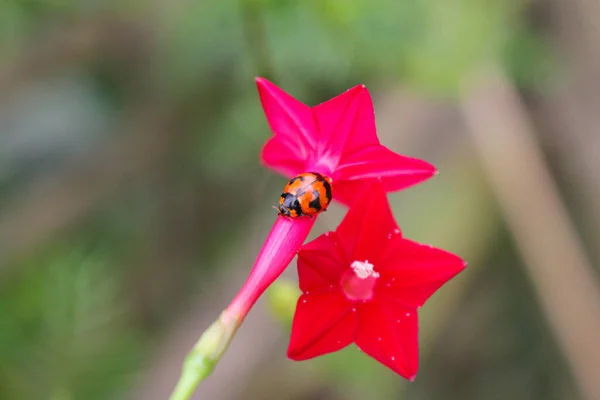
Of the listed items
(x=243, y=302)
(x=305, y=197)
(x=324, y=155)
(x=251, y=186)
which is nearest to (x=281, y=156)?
(x=324, y=155)

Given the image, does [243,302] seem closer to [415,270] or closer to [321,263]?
[321,263]

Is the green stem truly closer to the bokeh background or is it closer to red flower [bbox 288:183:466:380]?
red flower [bbox 288:183:466:380]

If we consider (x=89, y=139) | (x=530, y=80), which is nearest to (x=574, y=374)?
(x=530, y=80)

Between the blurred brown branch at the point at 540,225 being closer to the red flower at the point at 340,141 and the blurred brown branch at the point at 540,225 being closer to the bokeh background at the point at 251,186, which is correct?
the bokeh background at the point at 251,186

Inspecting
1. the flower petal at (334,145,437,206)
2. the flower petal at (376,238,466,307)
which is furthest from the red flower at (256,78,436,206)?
the flower petal at (376,238,466,307)

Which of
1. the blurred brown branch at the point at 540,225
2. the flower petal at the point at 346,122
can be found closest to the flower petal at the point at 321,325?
the flower petal at the point at 346,122

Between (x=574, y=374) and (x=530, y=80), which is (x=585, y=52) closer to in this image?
(x=530, y=80)

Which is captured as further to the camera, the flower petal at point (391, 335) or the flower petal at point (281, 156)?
the flower petal at point (281, 156)
